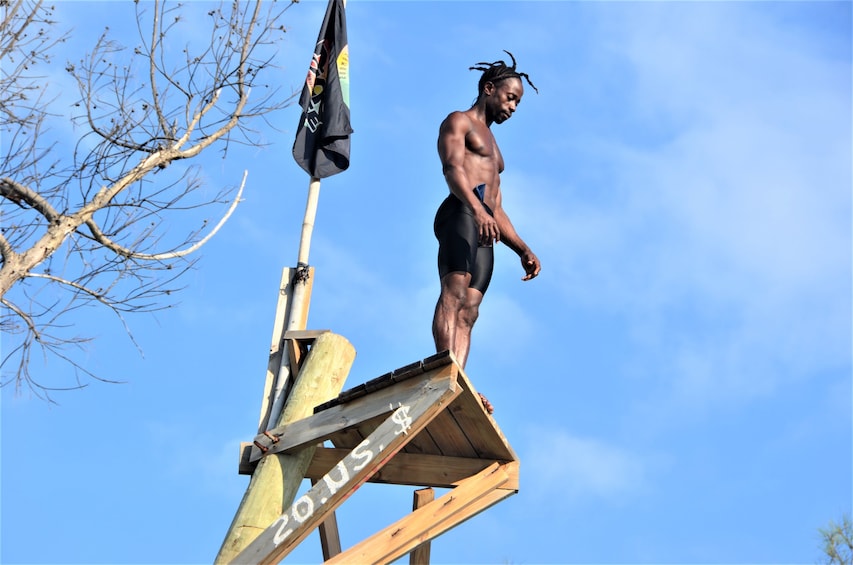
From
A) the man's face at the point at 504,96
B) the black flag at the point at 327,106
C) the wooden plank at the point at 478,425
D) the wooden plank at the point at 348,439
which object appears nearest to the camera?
the wooden plank at the point at 478,425

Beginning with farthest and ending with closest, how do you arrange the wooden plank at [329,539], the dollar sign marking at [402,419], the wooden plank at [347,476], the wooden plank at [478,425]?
the wooden plank at [329,539] < the wooden plank at [478,425] < the dollar sign marking at [402,419] < the wooden plank at [347,476]

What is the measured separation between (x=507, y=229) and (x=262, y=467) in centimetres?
257

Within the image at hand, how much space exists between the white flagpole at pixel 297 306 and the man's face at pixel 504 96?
1661 mm

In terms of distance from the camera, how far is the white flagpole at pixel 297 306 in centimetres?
914

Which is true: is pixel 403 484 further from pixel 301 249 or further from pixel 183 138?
pixel 183 138

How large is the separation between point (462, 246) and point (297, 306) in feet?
4.37

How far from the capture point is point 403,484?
9.63 meters

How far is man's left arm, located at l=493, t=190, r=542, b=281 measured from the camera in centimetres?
965

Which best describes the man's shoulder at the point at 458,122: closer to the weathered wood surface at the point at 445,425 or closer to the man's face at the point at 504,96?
the man's face at the point at 504,96

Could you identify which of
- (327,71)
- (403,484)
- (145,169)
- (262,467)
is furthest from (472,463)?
(327,71)

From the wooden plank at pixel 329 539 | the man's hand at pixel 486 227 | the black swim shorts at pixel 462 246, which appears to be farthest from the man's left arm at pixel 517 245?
the wooden plank at pixel 329 539

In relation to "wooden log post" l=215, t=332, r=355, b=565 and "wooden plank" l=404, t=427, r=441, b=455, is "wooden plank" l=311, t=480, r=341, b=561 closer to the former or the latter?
"wooden plank" l=404, t=427, r=441, b=455

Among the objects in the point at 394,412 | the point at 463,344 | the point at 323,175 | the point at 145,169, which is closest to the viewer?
the point at 394,412

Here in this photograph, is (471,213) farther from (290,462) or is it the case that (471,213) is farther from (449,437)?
(290,462)
